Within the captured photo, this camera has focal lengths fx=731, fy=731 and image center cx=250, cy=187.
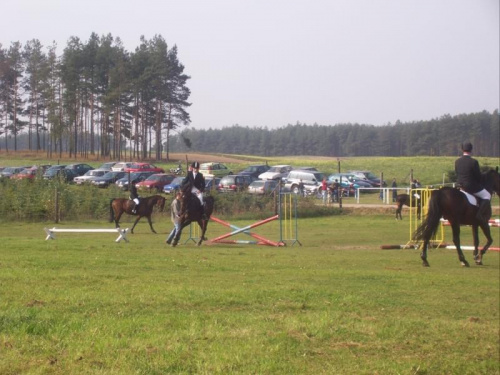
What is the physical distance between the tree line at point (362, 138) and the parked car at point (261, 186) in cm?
5817

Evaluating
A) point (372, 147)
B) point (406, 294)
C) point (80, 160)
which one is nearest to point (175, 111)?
point (80, 160)

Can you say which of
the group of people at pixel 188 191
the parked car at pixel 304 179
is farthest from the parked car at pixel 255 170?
the group of people at pixel 188 191

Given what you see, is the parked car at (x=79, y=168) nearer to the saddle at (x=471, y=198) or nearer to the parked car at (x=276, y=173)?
the parked car at (x=276, y=173)

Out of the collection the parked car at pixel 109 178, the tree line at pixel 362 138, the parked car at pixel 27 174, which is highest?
the tree line at pixel 362 138

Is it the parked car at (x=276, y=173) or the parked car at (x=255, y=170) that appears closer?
the parked car at (x=276, y=173)

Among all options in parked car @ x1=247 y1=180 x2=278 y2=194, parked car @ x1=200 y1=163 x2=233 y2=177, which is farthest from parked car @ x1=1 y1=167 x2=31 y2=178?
parked car @ x1=200 y1=163 x2=233 y2=177

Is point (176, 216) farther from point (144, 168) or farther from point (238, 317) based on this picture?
point (144, 168)

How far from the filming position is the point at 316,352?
25.1 ft

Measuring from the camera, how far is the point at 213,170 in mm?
60031

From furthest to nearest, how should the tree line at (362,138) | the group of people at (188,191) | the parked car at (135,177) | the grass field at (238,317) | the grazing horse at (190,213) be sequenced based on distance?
the tree line at (362,138)
the parked car at (135,177)
the group of people at (188,191)
the grazing horse at (190,213)
the grass field at (238,317)

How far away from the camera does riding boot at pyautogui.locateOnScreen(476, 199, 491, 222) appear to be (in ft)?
55.1

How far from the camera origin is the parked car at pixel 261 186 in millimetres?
45531

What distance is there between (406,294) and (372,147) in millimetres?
131844

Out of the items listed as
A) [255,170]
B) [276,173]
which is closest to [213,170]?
[255,170]
